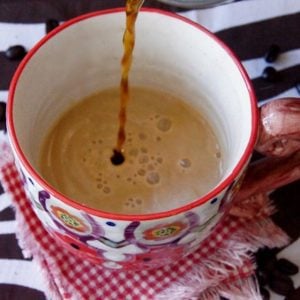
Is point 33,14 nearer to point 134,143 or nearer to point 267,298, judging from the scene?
point 134,143

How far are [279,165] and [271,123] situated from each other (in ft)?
0.29

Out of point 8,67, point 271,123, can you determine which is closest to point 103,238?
point 271,123

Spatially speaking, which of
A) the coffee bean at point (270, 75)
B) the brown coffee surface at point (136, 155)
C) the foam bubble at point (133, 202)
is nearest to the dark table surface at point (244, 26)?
the coffee bean at point (270, 75)

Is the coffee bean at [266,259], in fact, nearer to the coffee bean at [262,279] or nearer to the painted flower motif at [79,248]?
the coffee bean at [262,279]

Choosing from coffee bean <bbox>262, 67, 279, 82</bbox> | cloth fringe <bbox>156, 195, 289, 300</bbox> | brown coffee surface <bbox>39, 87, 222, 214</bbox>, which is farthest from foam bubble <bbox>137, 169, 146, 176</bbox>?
coffee bean <bbox>262, 67, 279, 82</bbox>

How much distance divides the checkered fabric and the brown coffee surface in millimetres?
56

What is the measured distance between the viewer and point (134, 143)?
0.74 m

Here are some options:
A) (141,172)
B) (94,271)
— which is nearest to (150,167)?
(141,172)

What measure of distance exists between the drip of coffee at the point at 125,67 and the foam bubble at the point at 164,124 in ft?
0.12

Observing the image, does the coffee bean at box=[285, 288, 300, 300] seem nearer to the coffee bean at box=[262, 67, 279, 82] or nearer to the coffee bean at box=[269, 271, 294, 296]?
the coffee bean at box=[269, 271, 294, 296]

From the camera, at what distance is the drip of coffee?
653mm

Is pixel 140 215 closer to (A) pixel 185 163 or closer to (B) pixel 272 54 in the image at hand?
(A) pixel 185 163

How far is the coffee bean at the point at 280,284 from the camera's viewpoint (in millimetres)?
730

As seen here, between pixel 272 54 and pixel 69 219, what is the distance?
0.37 metres
